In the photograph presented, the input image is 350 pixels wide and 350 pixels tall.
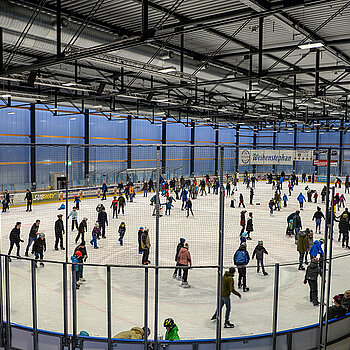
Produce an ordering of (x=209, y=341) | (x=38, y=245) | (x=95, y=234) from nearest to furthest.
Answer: (x=209, y=341), (x=38, y=245), (x=95, y=234)

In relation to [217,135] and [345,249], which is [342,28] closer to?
[345,249]

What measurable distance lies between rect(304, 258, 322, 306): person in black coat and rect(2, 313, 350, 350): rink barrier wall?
4.74 feet

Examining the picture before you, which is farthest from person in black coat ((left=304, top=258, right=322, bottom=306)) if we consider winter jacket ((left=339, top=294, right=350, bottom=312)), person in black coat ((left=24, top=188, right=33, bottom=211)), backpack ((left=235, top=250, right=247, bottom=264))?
person in black coat ((left=24, top=188, right=33, bottom=211))

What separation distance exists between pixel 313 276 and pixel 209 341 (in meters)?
3.45

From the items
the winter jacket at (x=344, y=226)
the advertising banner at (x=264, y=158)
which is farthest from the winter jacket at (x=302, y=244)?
the winter jacket at (x=344, y=226)

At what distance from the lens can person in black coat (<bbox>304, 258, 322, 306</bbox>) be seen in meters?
8.80

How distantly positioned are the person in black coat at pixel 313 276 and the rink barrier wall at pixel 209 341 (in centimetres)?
144

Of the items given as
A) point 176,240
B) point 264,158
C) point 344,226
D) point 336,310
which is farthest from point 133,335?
point 344,226

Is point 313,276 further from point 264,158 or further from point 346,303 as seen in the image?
point 264,158

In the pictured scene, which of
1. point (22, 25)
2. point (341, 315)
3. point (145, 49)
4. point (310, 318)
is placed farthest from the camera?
point (145, 49)

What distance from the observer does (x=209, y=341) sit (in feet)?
22.8

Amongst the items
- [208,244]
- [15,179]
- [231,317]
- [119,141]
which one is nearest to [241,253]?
[231,317]

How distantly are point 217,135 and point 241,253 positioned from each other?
1344 inches

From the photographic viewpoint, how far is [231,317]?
845cm
